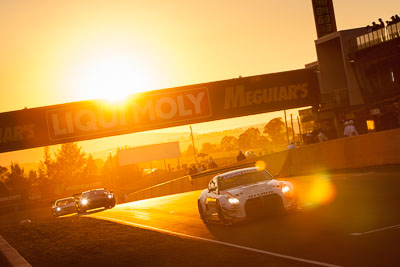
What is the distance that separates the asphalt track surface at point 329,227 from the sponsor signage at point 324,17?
1425 inches

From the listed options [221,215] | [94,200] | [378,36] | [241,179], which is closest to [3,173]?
[378,36]

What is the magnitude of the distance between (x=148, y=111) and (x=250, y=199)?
16132mm

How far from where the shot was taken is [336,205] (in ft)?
50.3

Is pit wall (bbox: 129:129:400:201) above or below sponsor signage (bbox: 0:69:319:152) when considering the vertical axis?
below

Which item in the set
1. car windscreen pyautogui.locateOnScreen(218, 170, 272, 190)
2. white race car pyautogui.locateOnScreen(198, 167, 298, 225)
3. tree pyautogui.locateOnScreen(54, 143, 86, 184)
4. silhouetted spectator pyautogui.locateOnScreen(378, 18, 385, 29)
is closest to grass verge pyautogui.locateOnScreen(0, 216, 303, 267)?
white race car pyautogui.locateOnScreen(198, 167, 298, 225)

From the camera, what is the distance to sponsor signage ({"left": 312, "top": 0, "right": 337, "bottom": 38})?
55.8 metres

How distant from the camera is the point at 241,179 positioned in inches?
614

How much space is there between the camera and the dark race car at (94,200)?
110 feet

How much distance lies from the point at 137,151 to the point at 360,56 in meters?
120

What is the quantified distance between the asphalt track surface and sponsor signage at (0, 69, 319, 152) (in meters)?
9.55

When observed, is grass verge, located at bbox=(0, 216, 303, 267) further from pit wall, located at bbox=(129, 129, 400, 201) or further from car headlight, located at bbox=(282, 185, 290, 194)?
pit wall, located at bbox=(129, 129, 400, 201)

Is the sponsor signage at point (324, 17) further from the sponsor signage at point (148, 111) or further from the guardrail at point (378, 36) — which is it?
the sponsor signage at point (148, 111)

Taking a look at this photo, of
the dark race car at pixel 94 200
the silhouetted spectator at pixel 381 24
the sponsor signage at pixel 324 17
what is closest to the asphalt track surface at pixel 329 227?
the dark race car at pixel 94 200

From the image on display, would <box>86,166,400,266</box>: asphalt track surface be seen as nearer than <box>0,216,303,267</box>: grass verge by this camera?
Yes
